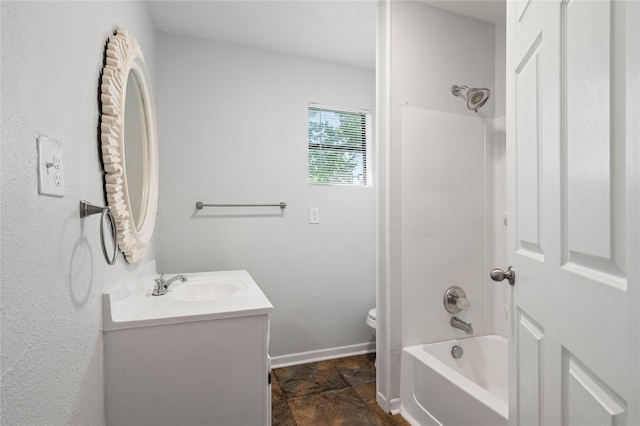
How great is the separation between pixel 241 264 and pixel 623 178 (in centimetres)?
208

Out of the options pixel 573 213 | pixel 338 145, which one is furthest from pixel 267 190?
→ pixel 573 213

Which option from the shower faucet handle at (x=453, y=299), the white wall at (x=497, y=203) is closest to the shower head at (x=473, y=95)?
the white wall at (x=497, y=203)

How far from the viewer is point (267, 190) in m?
2.32

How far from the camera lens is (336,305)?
8.21 feet

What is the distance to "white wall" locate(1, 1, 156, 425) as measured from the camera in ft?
1.95

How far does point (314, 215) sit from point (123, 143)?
1427mm

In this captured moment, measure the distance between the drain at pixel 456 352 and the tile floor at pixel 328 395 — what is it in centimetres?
46

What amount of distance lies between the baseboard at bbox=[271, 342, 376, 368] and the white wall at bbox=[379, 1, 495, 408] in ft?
2.55

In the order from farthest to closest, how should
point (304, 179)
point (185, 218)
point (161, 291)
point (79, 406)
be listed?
point (304, 179), point (185, 218), point (161, 291), point (79, 406)

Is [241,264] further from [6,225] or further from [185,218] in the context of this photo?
[6,225]

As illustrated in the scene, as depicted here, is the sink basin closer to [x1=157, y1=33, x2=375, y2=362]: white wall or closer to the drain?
[x1=157, y1=33, x2=375, y2=362]: white wall

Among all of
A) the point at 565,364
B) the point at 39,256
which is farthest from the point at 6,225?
the point at 565,364

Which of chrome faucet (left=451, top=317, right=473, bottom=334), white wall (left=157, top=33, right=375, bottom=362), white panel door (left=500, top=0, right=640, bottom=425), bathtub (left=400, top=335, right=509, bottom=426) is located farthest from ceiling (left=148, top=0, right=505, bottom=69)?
bathtub (left=400, top=335, right=509, bottom=426)

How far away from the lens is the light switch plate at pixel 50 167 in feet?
2.27
